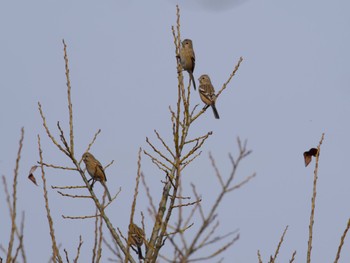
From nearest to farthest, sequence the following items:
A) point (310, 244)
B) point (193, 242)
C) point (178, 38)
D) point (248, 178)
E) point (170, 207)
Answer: point (193, 242), point (248, 178), point (310, 244), point (170, 207), point (178, 38)

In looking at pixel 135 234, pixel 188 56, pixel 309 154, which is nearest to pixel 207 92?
pixel 188 56

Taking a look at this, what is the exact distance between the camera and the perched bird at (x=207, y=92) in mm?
9922

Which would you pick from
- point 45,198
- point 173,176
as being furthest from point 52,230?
point 173,176

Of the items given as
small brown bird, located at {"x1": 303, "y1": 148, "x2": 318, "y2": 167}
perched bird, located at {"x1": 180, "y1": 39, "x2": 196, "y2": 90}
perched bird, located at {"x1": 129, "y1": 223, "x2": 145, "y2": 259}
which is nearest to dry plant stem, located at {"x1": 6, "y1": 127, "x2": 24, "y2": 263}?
perched bird, located at {"x1": 129, "y1": 223, "x2": 145, "y2": 259}

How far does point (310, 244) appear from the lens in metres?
3.72

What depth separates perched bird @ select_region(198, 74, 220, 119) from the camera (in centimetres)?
992

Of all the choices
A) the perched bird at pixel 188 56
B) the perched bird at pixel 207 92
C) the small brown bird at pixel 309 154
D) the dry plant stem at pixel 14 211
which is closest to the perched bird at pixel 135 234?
the dry plant stem at pixel 14 211

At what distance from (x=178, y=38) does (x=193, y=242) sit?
3169 millimetres

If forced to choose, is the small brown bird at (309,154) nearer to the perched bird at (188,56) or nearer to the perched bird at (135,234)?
the perched bird at (135,234)

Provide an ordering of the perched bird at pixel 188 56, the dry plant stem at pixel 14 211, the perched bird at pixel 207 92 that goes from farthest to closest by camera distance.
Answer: the perched bird at pixel 188 56 → the perched bird at pixel 207 92 → the dry plant stem at pixel 14 211

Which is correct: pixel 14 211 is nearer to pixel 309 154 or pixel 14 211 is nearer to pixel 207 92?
pixel 309 154

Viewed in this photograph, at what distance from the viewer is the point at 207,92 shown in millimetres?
10367

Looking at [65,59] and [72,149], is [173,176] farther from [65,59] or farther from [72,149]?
[65,59]

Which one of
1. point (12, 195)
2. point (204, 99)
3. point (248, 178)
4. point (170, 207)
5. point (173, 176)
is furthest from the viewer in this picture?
point (204, 99)
